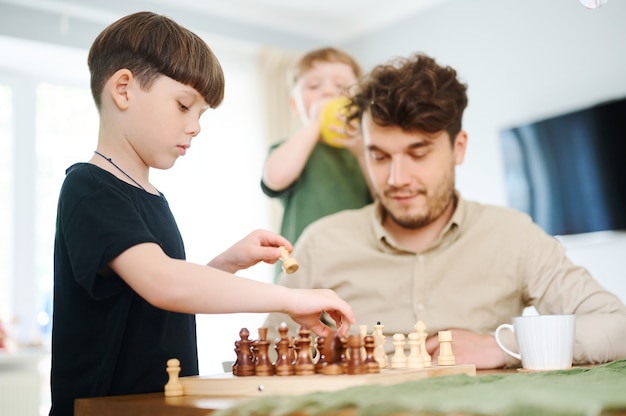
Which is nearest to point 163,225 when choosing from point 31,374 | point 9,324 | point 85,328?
point 85,328

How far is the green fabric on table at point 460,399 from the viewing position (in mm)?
619

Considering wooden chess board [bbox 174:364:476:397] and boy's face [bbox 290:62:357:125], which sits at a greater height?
boy's face [bbox 290:62:357:125]

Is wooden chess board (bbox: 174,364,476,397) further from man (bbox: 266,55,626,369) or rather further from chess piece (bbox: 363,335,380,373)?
man (bbox: 266,55,626,369)

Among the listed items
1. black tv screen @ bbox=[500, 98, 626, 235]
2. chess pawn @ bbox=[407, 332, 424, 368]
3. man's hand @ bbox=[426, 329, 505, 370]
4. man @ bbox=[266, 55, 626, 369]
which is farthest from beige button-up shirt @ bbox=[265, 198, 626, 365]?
black tv screen @ bbox=[500, 98, 626, 235]

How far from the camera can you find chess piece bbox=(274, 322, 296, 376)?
0.93m

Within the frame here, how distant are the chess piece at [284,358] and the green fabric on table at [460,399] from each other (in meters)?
0.16

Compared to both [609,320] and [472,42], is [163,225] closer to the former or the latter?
[609,320]

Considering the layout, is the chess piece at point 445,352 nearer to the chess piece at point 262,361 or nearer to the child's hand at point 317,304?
the child's hand at point 317,304

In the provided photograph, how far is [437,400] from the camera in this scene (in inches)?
26.5

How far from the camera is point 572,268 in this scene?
5.46ft

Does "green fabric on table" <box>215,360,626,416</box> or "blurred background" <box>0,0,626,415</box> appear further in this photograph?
"blurred background" <box>0,0,626,415</box>

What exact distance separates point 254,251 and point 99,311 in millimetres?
291

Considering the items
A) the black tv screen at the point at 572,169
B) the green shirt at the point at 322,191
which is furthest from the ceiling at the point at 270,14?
the green shirt at the point at 322,191

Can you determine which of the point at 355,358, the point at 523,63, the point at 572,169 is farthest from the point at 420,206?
the point at 523,63
